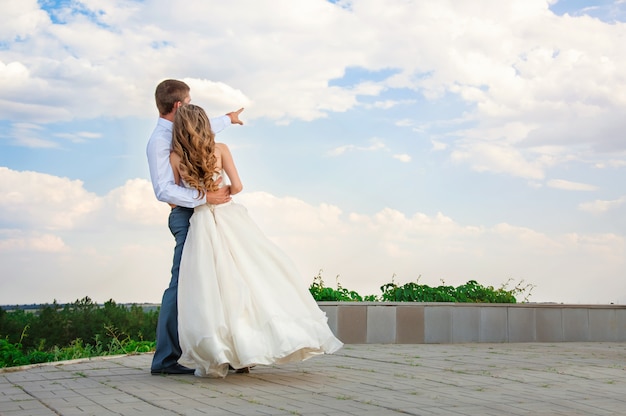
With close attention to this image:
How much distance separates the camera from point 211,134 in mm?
6051

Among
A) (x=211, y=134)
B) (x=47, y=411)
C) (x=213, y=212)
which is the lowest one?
(x=47, y=411)

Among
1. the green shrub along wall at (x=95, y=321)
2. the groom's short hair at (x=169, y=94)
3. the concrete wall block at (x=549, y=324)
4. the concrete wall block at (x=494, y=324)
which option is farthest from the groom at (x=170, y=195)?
the concrete wall block at (x=549, y=324)

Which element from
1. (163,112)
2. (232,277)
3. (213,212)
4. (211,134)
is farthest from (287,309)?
(163,112)

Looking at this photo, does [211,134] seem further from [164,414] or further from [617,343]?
[617,343]

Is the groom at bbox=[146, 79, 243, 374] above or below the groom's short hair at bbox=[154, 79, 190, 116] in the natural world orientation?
below

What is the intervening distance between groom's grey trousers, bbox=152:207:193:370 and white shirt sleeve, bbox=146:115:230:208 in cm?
27

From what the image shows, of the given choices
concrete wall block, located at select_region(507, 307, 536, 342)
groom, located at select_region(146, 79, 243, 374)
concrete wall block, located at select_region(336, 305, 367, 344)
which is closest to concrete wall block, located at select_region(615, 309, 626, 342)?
concrete wall block, located at select_region(507, 307, 536, 342)

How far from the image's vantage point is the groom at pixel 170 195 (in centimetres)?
600

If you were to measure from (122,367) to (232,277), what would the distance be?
1811mm

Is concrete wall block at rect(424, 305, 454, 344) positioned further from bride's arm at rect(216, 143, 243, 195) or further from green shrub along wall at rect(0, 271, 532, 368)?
bride's arm at rect(216, 143, 243, 195)

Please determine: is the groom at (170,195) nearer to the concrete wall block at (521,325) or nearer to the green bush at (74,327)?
the green bush at (74,327)

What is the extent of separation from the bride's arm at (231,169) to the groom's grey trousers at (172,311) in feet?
1.36

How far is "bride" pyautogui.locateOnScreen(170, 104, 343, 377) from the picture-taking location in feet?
18.6

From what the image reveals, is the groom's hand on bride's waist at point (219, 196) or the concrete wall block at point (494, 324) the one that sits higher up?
the groom's hand on bride's waist at point (219, 196)
